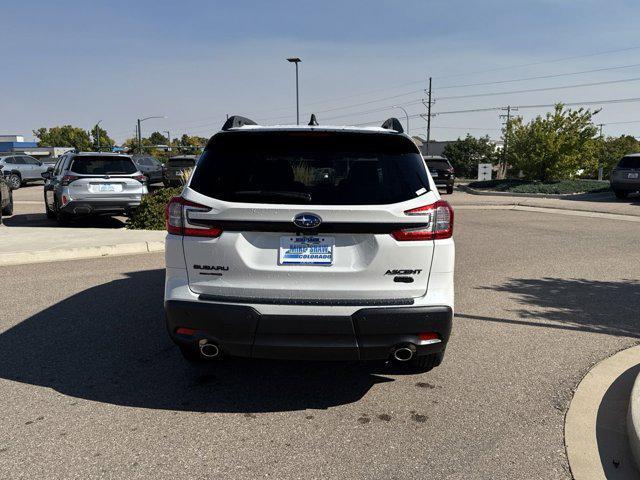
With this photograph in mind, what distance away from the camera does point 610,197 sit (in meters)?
23.1

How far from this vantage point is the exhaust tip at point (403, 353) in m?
3.44

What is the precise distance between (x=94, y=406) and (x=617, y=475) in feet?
10.7

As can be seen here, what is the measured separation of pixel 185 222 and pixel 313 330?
1.06m

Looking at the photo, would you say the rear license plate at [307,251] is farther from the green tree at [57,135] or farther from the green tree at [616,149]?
the green tree at [57,135]

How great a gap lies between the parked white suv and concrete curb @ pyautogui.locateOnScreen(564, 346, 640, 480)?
1.01 m

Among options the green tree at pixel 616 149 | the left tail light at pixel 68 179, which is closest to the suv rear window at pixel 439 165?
the left tail light at pixel 68 179

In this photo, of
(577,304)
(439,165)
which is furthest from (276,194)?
(439,165)

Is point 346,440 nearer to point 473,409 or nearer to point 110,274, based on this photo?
point 473,409

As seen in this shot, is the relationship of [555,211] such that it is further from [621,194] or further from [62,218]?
[62,218]

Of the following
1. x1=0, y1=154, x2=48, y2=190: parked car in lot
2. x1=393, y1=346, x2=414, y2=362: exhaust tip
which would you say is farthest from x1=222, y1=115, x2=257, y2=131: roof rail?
x1=0, y1=154, x2=48, y2=190: parked car in lot

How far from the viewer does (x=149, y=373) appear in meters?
4.32

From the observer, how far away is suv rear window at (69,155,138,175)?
11641mm

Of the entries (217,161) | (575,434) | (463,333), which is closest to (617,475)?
(575,434)

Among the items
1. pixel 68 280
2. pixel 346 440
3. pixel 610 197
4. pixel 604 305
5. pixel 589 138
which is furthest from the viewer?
pixel 589 138
